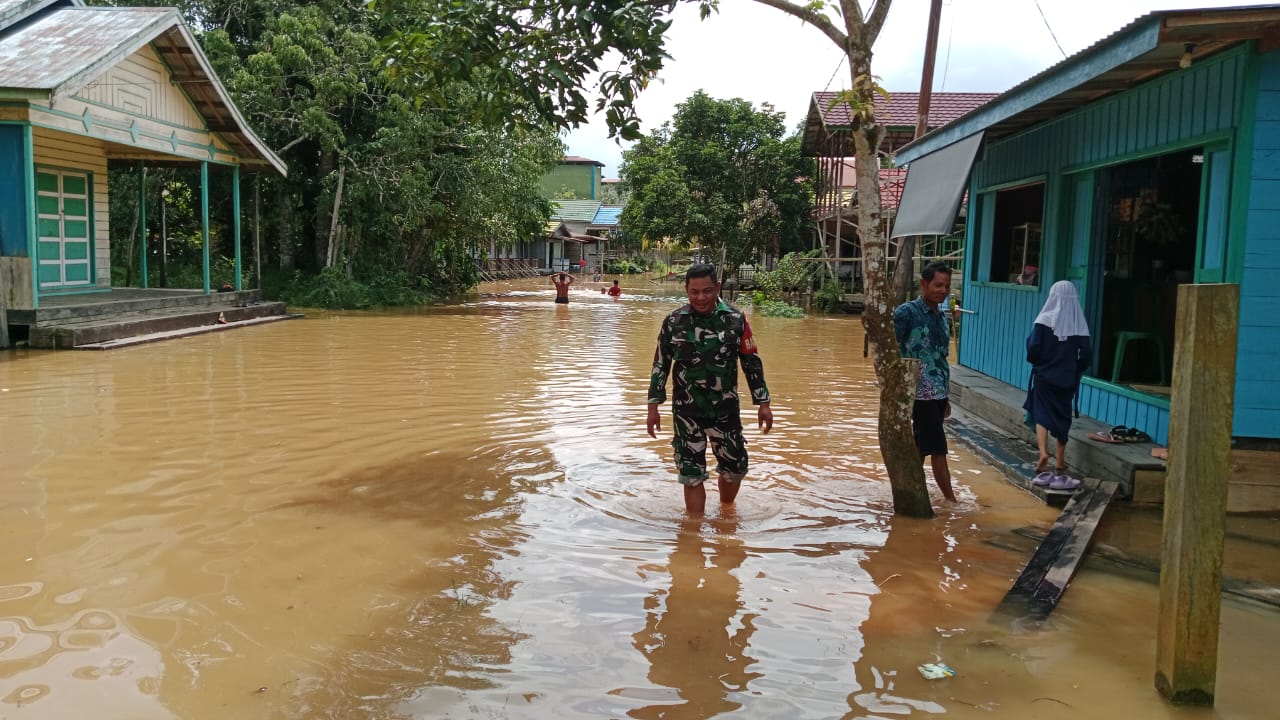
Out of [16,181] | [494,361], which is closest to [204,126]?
[16,181]

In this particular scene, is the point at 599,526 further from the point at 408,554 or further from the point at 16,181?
the point at 16,181

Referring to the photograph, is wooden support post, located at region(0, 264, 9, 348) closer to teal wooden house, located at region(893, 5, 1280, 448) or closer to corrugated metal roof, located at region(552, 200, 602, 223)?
teal wooden house, located at region(893, 5, 1280, 448)

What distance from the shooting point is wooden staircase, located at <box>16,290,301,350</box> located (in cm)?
1330

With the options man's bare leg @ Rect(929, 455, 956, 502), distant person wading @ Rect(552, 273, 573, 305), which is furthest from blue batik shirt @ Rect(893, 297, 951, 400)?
distant person wading @ Rect(552, 273, 573, 305)

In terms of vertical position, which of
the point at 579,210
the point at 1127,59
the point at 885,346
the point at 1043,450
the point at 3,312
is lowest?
the point at 1043,450

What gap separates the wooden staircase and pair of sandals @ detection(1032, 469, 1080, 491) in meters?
12.4

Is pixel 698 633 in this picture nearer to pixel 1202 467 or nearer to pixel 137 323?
pixel 1202 467

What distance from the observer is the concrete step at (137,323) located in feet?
43.5

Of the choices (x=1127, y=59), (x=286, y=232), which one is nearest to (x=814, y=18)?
(x=1127, y=59)

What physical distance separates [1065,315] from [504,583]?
4329 millimetres

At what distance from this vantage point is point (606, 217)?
6238cm

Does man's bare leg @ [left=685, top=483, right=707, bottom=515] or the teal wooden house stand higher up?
the teal wooden house

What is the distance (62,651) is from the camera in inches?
151

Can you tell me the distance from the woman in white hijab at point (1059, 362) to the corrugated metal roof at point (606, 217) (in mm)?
55356
